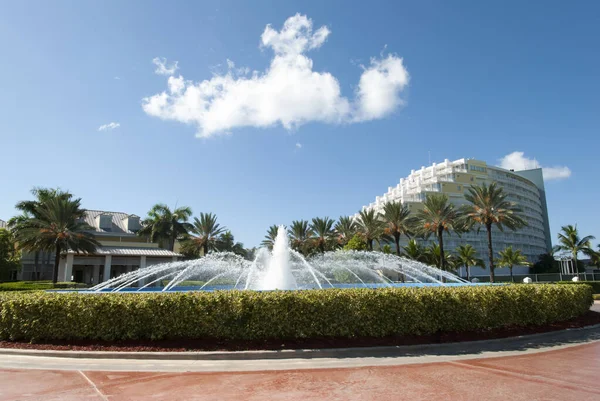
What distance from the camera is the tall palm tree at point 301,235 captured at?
55.2 m

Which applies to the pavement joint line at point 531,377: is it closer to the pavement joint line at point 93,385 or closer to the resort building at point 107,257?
the pavement joint line at point 93,385

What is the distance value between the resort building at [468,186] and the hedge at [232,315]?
63008 millimetres

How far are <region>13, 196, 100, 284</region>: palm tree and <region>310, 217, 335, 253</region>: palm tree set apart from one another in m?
27.9

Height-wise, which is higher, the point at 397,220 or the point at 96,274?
the point at 397,220

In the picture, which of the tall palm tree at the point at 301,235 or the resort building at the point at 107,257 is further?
the tall palm tree at the point at 301,235

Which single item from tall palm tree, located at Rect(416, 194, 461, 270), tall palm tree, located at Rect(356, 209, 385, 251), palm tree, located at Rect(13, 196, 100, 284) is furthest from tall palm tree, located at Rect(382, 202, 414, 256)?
palm tree, located at Rect(13, 196, 100, 284)

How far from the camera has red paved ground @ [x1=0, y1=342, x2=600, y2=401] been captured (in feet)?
21.3

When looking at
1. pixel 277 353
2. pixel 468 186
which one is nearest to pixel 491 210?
pixel 277 353

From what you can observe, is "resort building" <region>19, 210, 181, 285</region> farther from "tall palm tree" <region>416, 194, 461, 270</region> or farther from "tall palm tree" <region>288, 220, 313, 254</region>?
"tall palm tree" <region>416, 194, 461, 270</region>

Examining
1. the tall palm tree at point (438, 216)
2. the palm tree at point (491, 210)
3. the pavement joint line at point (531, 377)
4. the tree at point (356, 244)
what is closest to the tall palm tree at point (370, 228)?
the tree at point (356, 244)

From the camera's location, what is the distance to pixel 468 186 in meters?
81.0

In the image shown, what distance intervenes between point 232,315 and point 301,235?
4604cm

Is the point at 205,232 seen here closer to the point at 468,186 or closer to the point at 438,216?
the point at 438,216

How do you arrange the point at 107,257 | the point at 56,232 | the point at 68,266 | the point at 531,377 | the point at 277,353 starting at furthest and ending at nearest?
1. the point at 107,257
2. the point at 68,266
3. the point at 56,232
4. the point at 277,353
5. the point at 531,377
